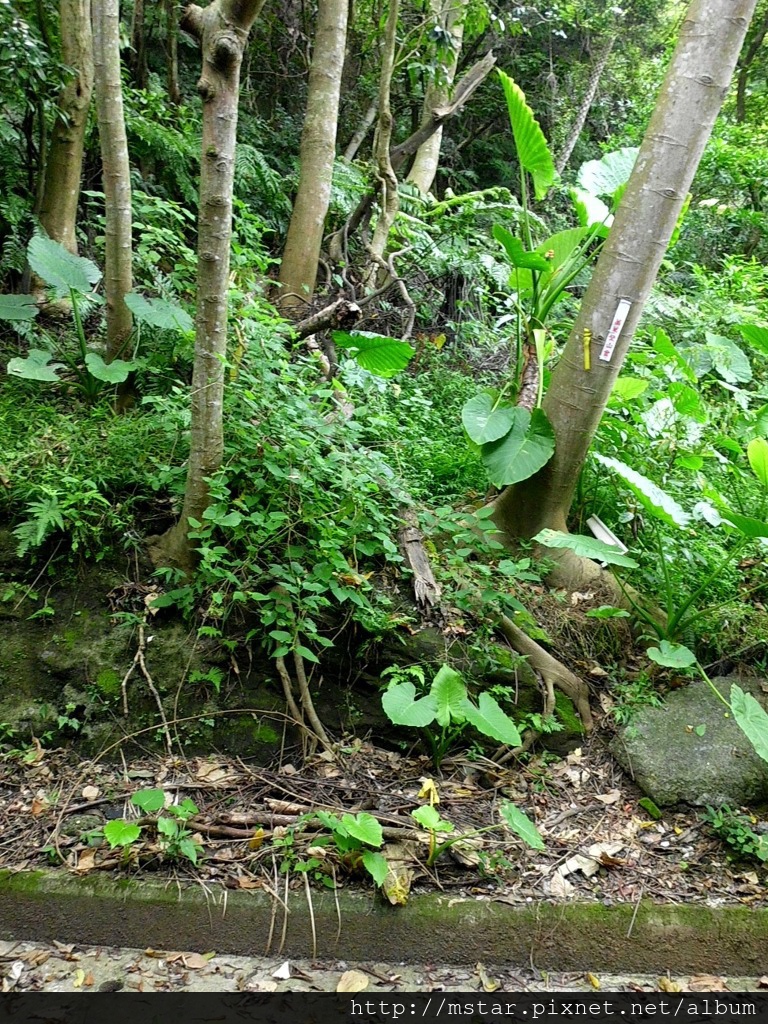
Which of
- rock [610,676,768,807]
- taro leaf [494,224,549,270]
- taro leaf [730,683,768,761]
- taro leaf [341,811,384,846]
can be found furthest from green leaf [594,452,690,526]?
taro leaf [341,811,384,846]

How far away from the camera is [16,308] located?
3.54 meters

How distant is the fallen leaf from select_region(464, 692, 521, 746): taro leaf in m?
0.87

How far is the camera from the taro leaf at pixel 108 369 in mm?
3342

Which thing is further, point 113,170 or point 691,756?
point 113,170

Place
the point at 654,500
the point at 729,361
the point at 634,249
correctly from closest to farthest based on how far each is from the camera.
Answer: the point at 654,500, the point at 634,249, the point at 729,361

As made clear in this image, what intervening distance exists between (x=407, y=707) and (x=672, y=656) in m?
1.30

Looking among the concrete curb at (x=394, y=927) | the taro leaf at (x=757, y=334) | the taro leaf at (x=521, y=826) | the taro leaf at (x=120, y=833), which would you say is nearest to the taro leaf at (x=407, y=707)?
the taro leaf at (x=521, y=826)

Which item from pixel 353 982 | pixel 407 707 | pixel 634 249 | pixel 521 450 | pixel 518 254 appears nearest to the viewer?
pixel 353 982

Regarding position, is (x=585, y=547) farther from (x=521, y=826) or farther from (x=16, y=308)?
(x=16, y=308)

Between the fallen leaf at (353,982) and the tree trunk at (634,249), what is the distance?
2.08 metres

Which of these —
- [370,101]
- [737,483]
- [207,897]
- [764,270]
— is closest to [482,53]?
[370,101]

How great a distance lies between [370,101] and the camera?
7758mm

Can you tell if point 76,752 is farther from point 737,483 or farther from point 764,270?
point 764,270

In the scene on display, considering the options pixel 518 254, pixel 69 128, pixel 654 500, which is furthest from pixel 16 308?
pixel 654 500
